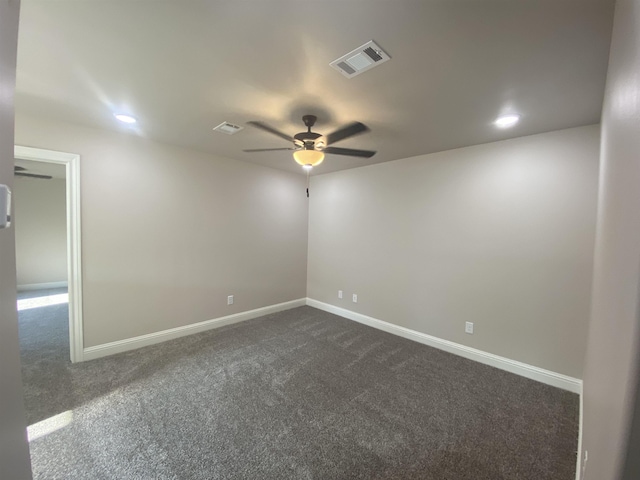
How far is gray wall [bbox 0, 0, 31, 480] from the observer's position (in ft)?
2.14

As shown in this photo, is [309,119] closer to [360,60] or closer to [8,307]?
[360,60]

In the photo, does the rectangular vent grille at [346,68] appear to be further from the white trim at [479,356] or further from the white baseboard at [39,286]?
the white baseboard at [39,286]

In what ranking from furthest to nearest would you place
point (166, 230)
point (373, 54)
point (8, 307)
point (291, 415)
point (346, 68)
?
point (166, 230) → point (291, 415) → point (346, 68) → point (373, 54) → point (8, 307)

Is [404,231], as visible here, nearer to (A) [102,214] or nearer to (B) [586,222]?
(B) [586,222]

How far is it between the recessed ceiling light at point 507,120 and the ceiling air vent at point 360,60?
1.40m

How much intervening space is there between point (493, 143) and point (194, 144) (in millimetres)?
3488

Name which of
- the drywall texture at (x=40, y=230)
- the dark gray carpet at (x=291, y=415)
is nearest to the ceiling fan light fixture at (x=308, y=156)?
the dark gray carpet at (x=291, y=415)

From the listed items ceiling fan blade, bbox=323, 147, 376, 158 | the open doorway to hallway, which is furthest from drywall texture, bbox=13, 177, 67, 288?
ceiling fan blade, bbox=323, 147, 376, 158

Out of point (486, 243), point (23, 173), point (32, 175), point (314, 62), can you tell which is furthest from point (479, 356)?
point (32, 175)

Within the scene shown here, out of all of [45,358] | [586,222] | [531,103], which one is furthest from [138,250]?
[586,222]

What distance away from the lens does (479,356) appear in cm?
299

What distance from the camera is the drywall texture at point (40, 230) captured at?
5.57 metres

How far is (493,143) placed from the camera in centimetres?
287

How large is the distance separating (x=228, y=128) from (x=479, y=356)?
3718 millimetres
